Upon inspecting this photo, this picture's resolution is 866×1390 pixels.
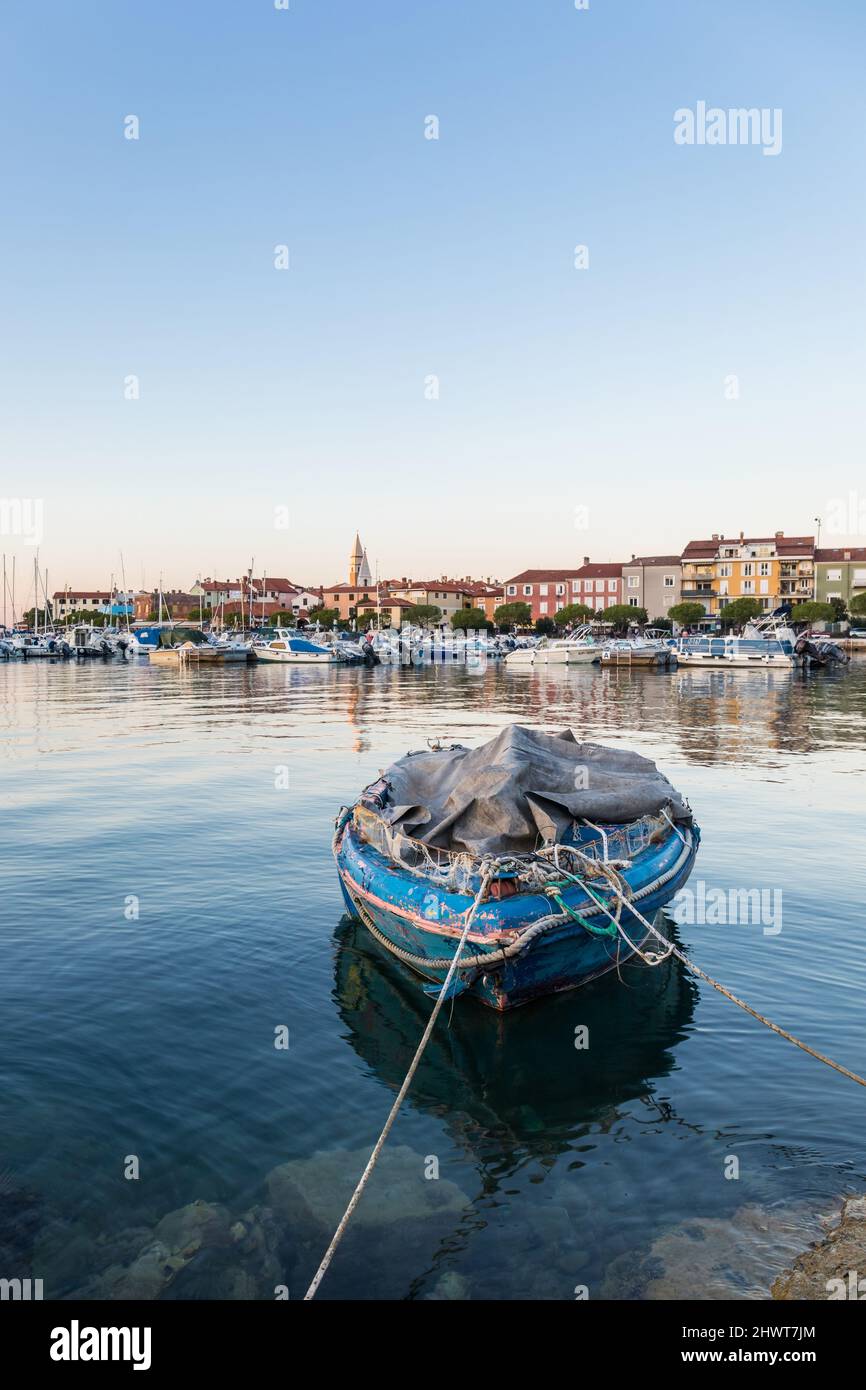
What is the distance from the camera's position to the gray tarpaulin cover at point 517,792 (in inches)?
467

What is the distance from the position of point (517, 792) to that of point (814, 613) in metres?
111

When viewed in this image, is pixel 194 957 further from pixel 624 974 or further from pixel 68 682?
pixel 68 682

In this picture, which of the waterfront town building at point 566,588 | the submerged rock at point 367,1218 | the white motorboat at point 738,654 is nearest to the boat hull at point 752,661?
the white motorboat at point 738,654

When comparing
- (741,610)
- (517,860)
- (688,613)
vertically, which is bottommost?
(517,860)

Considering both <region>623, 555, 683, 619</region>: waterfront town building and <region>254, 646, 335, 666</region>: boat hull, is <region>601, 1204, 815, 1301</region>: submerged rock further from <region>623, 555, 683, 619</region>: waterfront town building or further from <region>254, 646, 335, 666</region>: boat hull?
<region>623, 555, 683, 619</region>: waterfront town building

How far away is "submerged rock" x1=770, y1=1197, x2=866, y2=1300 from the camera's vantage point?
20.3 ft

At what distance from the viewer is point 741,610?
12244 centimetres

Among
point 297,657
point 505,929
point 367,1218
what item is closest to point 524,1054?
point 505,929

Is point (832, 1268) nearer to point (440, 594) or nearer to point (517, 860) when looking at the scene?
point (517, 860)

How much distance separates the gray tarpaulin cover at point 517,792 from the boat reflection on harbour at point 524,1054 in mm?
1949

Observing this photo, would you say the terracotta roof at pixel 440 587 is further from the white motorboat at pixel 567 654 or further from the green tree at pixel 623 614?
the white motorboat at pixel 567 654

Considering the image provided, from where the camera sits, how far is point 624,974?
11.9m
